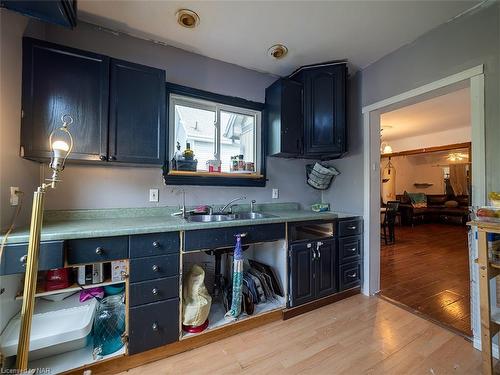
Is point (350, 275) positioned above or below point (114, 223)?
below

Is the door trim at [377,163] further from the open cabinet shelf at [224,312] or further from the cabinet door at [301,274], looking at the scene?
the open cabinet shelf at [224,312]

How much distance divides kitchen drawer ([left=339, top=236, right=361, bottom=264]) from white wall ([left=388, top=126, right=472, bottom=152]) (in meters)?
4.92

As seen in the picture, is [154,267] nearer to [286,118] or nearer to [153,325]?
[153,325]

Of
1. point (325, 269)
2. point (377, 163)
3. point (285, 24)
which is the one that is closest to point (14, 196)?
point (285, 24)

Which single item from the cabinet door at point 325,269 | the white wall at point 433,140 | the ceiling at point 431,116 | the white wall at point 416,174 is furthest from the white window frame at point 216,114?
the white wall at point 416,174

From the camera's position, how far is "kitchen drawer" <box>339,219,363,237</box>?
219 centimetres

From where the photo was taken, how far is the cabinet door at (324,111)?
2.21 metres

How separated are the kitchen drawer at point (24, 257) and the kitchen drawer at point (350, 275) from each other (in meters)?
2.27

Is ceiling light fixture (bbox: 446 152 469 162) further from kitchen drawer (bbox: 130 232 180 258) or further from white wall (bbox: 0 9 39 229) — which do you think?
white wall (bbox: 0 9 39 229)

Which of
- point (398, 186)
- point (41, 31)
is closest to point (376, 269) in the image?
point (41, 31)

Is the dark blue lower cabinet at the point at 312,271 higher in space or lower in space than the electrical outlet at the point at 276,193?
lower

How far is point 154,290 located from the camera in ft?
4.51

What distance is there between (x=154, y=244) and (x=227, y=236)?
1.68 feet

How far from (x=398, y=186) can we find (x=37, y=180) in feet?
29.4
